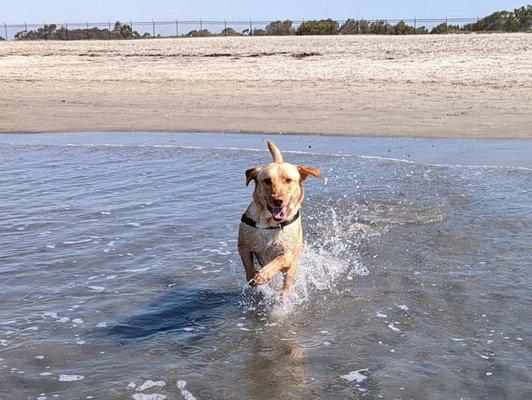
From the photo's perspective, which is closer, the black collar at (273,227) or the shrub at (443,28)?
the black collar at (273,227)

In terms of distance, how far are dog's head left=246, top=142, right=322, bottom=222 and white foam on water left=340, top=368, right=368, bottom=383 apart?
4.12 ft

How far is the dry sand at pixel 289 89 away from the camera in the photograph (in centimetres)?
1491

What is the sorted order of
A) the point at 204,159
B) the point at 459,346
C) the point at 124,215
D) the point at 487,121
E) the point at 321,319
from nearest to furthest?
the point at 459,346
the point at 321,319
the point at 124,215
the point at 204,159
the point at 487,121

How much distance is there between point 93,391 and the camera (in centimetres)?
430

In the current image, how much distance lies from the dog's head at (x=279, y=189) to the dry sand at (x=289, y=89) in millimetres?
8320

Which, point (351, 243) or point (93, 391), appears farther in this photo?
point (351, 243)

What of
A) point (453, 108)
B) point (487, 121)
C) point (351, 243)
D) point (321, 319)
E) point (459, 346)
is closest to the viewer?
point (459, 346)

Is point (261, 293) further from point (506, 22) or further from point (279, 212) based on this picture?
point (506, 22)

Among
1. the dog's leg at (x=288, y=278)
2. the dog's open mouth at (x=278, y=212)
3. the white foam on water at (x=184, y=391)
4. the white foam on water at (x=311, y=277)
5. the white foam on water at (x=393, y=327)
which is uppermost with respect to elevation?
the dog's open mouth at (x=278, y=212)

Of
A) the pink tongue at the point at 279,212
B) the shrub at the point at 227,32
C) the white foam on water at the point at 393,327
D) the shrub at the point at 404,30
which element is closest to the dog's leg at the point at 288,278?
the pink tongue at the point at 279,212

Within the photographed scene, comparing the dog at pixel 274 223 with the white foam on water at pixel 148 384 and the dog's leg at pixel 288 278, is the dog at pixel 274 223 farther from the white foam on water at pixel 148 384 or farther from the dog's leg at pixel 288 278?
the white foam on water at pixel 148 384

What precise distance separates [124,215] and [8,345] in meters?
3.45

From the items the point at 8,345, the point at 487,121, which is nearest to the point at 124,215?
the point at 8,345

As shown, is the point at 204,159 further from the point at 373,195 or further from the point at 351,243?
the point at 351,243
